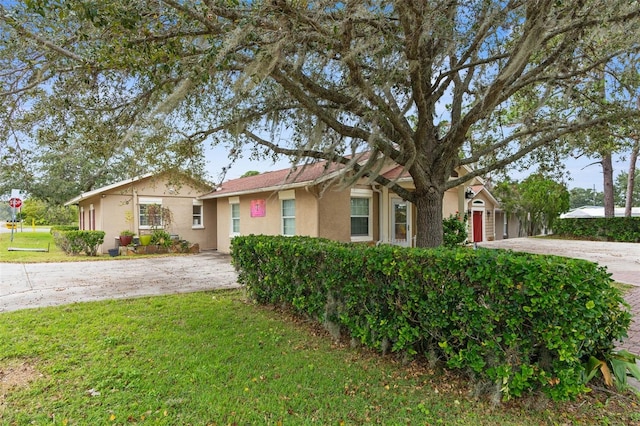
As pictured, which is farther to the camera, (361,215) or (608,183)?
(608,183)

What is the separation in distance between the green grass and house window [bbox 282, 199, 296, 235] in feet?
21.8

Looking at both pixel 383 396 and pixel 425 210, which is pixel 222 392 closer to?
pixel 383 396

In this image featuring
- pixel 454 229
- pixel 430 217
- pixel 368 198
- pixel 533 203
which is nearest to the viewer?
pixel 430 217

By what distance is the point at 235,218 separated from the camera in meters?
15.2

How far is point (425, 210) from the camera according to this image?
6305 millimetres

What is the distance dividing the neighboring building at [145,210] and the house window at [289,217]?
530 centimetres

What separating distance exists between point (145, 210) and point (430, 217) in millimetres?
14586

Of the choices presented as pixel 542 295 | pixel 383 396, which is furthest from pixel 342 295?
pixel 542 295

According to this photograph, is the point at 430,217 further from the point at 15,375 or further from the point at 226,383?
the point at 15,375

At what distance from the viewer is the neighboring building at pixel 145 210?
52.6 feet

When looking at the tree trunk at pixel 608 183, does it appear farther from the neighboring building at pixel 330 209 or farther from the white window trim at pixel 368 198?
the white window trim at pixel 368 198

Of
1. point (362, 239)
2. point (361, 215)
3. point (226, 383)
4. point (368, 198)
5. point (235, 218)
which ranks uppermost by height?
point (368, 198)

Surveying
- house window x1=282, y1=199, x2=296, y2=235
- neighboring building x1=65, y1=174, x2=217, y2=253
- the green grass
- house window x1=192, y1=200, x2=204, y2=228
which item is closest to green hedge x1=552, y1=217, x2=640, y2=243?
house window x1=282, y1=199, x2=296, y2=235

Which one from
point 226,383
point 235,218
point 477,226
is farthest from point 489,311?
point 477,226
